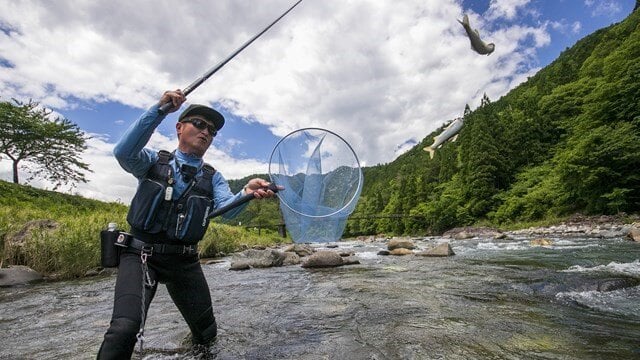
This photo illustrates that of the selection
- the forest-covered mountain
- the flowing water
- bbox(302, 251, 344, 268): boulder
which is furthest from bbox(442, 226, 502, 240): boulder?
the flowing water

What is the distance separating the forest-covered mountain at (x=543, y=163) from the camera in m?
30.8

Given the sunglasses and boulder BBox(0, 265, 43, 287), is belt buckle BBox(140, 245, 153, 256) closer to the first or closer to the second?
the sunglasses

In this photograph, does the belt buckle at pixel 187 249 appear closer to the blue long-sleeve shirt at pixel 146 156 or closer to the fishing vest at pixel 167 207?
the fishing vest at pixel 167 207

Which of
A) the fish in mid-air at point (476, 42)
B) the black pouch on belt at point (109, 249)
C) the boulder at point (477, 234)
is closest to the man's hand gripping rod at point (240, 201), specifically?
the black pouch on belt at point (109, 249)

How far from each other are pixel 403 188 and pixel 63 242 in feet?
251

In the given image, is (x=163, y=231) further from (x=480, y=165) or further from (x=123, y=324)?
(x=480, y=165)

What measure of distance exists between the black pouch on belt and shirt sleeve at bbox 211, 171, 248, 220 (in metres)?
0.99

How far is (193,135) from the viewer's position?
3756mm

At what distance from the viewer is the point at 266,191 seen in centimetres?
331

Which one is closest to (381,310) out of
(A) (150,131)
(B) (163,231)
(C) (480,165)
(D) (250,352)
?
A: (D) (250,352)

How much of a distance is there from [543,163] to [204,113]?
59698 mm

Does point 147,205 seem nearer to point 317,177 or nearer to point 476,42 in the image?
point 317,177

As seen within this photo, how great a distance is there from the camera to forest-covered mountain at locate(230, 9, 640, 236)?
3078cm

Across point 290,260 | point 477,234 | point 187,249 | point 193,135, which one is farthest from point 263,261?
point 477,234
